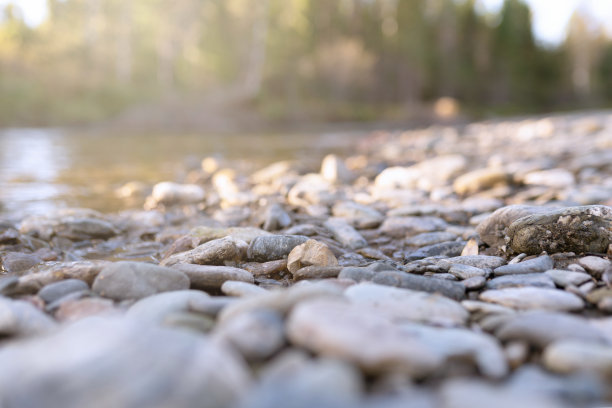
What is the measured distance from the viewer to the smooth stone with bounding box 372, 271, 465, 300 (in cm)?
170

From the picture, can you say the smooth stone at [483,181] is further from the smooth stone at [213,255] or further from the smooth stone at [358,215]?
the smooth stone at [213,255]

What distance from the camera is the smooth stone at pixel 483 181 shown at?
13.1ft

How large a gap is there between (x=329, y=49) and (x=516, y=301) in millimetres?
25946

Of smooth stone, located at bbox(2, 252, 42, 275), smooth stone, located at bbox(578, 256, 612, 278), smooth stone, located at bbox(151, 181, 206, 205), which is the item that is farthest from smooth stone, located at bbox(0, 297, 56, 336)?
smooth stone, located at bbox(151, 181, 206, 205)

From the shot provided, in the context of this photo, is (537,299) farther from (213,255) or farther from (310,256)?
(213,255)

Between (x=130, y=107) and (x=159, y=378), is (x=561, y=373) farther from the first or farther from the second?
(x=130, y=107)

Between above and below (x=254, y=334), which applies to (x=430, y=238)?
below

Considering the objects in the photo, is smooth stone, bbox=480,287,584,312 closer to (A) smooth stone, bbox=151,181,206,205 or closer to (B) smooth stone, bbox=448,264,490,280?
(B) smooth stone, bbox=448,264,490,280

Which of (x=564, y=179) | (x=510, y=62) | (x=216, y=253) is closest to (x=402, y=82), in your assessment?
(x=510, y=62)

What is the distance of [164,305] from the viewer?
146cm

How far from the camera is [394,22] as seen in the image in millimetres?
30281

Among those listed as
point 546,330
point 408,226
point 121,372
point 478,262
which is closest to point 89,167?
point 408,226

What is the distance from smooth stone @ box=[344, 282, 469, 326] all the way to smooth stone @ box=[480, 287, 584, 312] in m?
0.20

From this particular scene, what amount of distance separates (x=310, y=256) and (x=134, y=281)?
851mm
